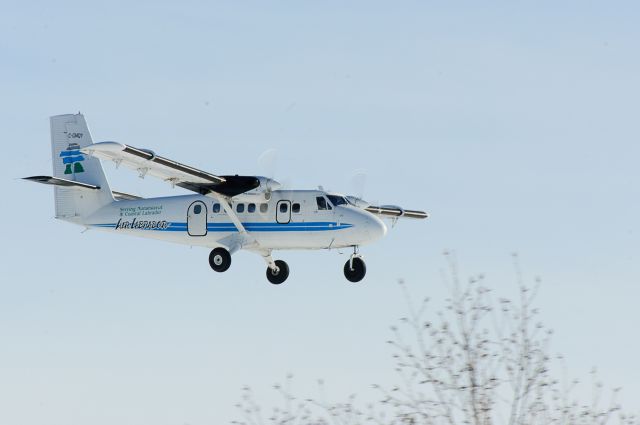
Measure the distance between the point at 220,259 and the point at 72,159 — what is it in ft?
23.4

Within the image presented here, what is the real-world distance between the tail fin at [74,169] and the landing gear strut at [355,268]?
8.43 m

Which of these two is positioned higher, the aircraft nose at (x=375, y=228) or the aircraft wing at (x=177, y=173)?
the aircraft wing at (x=177, y=173)

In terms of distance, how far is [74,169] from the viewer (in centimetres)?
3716

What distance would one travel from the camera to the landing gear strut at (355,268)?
33.5 m

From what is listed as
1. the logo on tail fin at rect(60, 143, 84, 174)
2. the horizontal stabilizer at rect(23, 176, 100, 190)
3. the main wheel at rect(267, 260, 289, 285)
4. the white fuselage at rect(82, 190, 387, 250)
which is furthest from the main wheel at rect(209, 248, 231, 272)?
the logo on tail fin at rect(60, 143, 84, 174)

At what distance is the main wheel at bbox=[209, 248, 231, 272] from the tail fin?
4.42m

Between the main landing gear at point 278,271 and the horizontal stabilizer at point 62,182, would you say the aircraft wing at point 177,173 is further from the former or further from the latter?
the horizontal stabilizer at point 62,182

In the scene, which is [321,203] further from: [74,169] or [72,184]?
[74,169]

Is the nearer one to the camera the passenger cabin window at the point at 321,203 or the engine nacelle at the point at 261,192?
the passenger cabin window at the point at 321,203

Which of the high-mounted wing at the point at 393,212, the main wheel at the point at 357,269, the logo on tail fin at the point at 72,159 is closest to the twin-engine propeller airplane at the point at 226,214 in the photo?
the main wheel at the point at 357,269

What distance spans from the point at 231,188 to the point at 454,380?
898 inches

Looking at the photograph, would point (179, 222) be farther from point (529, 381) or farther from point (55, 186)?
point (529, 381)

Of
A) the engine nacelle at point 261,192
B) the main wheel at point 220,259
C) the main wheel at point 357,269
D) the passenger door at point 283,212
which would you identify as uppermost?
the engine nacelle at point 261,192

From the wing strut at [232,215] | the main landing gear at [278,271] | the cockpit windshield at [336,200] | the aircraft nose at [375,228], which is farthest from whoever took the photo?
the main landing gear at [278,271]
